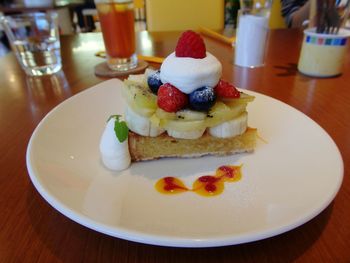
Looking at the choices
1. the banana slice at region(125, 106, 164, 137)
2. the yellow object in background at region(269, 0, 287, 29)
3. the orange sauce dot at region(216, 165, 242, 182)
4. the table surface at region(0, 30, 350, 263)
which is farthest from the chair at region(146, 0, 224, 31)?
the orange sauce dot at region(216, 165, 242, 182)

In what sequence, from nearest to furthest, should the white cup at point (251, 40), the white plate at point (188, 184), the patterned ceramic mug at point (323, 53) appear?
the white plate at point (188, 184) → the patterned ceramic mug at point (323, 53) → the white cup at point (251, 40)

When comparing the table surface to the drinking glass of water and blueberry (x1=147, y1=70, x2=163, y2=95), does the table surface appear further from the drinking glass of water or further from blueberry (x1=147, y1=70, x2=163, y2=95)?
blueberry (x1=147, y1=70, x2=163, y2=95)

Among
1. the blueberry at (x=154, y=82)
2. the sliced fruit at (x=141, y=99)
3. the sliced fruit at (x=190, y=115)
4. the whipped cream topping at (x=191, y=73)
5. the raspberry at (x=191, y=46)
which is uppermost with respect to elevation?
the raspberry at (x=191, y=46)

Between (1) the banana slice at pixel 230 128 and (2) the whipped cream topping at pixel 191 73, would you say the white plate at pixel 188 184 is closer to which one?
(1) the banana slice at pixel 230 128

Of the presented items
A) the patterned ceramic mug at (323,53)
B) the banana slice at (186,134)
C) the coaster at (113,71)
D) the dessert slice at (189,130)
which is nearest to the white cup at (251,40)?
the patterned ceramic mug at (323,53)

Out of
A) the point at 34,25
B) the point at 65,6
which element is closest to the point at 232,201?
the point at 34,25

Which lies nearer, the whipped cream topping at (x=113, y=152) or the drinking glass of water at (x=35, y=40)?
the whipped cream topping at (x=113, y=152)
